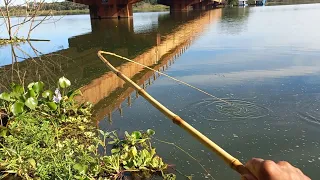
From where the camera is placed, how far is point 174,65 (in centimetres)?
1031

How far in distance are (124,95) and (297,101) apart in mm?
3647

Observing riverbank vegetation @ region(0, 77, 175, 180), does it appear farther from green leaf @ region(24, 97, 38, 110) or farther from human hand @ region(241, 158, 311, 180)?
human hand @ region(241, 158, 311, 180)

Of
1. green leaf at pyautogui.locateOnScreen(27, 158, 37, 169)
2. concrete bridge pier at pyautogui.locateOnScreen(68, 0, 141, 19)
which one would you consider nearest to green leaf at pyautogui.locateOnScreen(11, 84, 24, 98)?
green leaf at pyautogui.locateOnScreen(27, 158, 37, 169)

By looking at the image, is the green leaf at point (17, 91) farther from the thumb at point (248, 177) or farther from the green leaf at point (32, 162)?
the thumb at point (248, 177)

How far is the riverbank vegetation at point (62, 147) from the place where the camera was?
11.6 feet

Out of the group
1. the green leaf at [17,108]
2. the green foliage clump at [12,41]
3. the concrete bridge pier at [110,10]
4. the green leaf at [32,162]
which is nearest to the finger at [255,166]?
the green leaf at [32,162]

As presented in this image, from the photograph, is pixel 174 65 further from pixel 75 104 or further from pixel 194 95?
pixel 75 104

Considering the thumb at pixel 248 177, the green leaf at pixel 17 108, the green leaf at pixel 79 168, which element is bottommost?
the green leaf at pixel 79 168

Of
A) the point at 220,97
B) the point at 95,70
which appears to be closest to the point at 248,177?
the point at 220,97

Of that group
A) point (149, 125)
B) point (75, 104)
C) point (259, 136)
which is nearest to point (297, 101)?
point (259, 136)

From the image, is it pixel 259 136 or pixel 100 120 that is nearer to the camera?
pixel 259 136

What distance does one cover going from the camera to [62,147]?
4176 mm

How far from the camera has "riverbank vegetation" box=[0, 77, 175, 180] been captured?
354 cm

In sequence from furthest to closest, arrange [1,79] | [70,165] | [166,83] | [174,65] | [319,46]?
1. [319,46]
2. [174,65]
3. [1,79]
4. [166,83]
5. [70,165]
